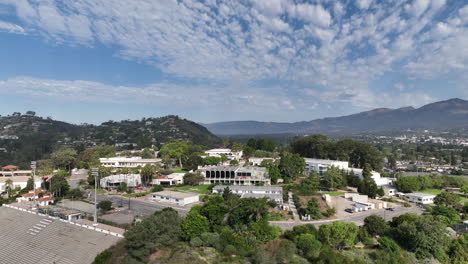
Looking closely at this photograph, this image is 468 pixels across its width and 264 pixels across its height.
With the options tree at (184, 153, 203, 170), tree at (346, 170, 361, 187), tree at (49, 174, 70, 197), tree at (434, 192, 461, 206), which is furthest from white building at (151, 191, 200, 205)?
tree at (434, 192, 461, 206)

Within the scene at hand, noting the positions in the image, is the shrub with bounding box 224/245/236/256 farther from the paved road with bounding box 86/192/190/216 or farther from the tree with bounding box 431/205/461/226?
the tree with bounding box 431/205/461/226

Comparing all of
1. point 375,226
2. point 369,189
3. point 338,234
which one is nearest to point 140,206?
point 338,234

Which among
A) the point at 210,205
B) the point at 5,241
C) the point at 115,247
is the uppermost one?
the point at 210,205

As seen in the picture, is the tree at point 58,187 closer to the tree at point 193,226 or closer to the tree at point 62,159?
the tree at point 62,159

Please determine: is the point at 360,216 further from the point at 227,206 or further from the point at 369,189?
the point at 227,206

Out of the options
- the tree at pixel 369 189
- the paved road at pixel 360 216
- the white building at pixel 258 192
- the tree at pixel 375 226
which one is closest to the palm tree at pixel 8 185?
the white building at pixel 258 192

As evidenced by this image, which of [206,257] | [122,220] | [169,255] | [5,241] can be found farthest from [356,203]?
[5,241]

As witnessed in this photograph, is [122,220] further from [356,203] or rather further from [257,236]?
[356,203]
